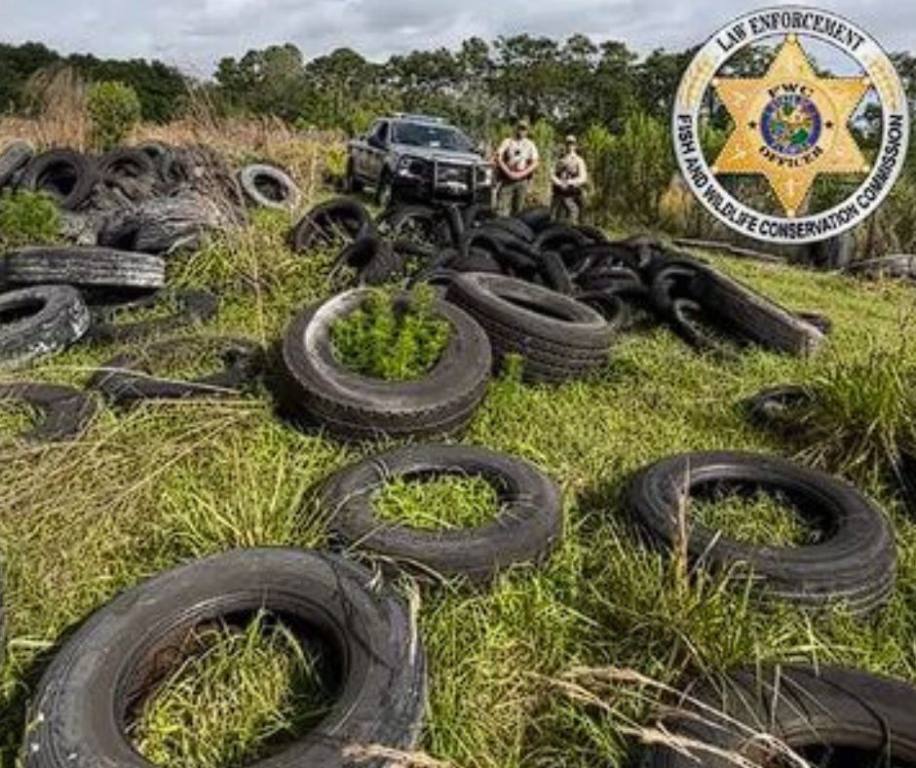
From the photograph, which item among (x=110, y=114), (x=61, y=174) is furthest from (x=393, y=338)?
(x=110, y=114)

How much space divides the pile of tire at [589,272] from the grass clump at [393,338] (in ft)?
1.83

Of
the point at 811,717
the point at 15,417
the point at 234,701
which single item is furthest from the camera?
the point at 15,417

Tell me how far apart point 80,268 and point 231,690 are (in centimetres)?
479

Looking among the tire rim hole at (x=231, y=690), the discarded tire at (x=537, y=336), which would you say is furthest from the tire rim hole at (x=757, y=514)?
the tire rim hole at (x=231, y=690)

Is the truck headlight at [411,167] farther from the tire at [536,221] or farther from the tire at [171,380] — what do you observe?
the tire at [171,380]

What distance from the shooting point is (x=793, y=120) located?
398 inches

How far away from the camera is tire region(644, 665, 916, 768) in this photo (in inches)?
101

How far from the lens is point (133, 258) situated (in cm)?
707

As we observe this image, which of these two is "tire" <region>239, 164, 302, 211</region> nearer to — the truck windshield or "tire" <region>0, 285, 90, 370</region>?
the truck windshield

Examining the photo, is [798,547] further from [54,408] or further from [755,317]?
[54,408]

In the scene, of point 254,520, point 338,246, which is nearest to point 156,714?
point 254,520

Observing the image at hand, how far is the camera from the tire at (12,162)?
1138 cm

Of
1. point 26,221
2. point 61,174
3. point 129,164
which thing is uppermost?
point 129,164

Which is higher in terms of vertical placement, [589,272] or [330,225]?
[330,225]
